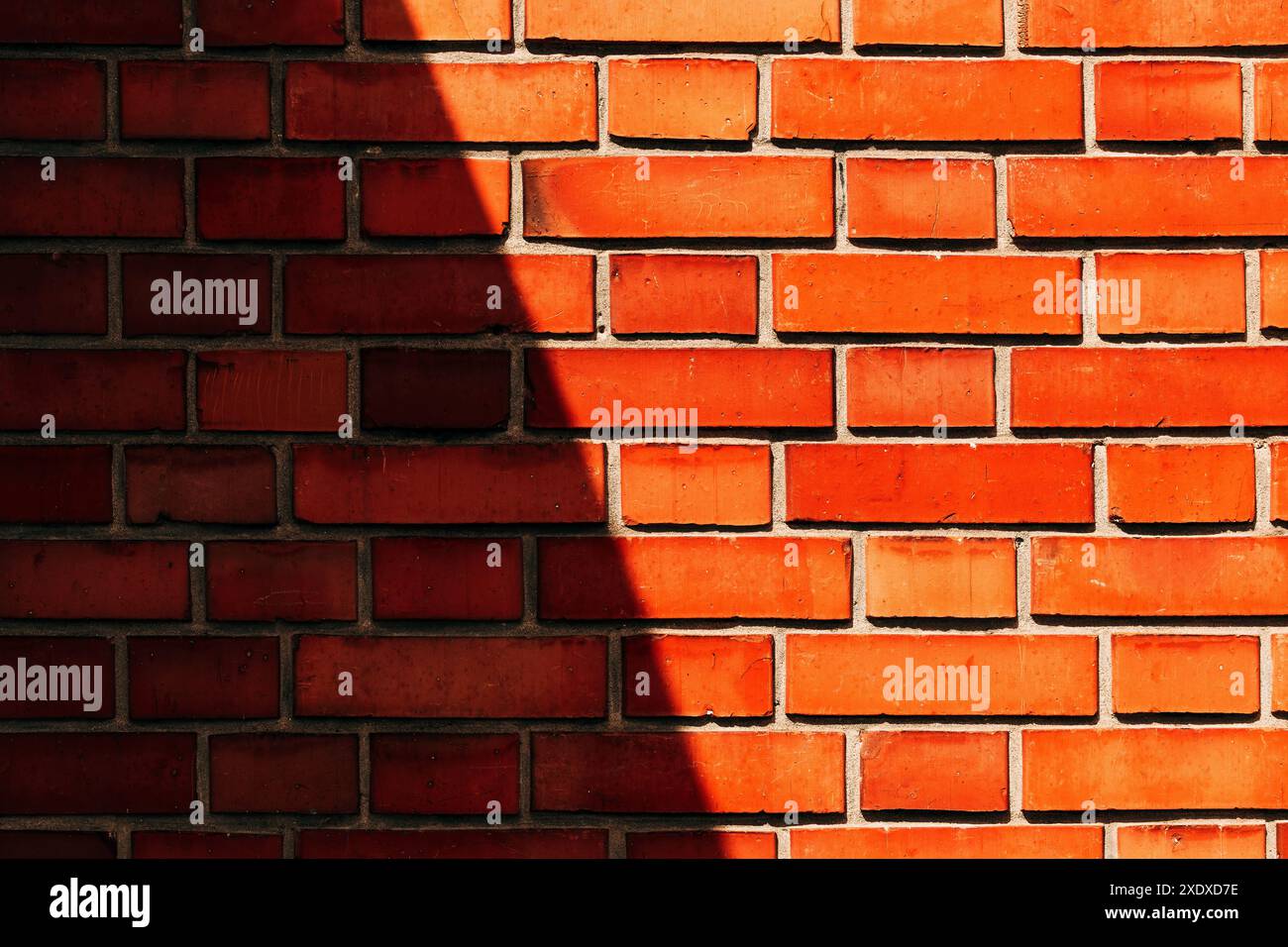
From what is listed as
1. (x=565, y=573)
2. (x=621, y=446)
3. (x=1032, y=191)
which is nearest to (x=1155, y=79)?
(x=1032, y=191)

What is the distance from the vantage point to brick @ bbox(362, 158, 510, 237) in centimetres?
125

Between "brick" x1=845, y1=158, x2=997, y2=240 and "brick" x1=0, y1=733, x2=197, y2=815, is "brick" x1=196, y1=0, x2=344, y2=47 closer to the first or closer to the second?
"brick" x1=845, y1=158, x2=997, y2=240

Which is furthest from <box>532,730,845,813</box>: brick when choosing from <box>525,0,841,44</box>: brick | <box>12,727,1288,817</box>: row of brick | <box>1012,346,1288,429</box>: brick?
<box>525,0,841,44</box>: brick

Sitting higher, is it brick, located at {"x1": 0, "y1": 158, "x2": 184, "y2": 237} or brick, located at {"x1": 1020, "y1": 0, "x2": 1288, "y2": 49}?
brick, located at {"x1": 1020, "y1": 0, "x2": 1288, "y2": 49}

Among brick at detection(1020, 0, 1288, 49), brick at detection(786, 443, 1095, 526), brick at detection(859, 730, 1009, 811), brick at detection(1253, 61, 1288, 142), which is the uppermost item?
brick at detection(1020, 0, 1288, 49)

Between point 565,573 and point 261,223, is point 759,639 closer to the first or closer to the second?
point 565,573

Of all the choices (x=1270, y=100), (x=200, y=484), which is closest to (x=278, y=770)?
(x=200, y=484)

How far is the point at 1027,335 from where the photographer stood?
1.26m

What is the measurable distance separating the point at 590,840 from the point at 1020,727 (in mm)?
514

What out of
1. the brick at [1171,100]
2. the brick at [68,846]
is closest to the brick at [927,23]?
the brick at [1171,100]

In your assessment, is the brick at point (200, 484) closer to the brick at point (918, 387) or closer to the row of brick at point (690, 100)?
the row of brick at point (690, 100)

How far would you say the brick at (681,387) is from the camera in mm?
1255

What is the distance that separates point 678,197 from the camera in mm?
1256

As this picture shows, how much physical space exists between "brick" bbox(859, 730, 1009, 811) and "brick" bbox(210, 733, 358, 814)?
601 millimetres
